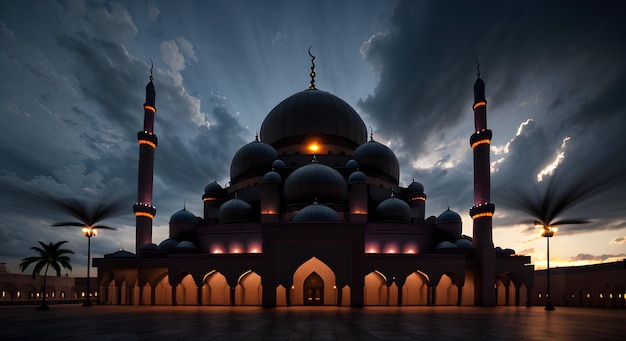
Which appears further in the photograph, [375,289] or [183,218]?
[183,218]

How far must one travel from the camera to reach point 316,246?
99.8ft

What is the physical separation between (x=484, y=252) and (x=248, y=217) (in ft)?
65.5

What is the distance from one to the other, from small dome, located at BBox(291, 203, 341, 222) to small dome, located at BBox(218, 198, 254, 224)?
6855 mm

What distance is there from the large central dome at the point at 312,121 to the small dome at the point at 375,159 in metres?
3.67

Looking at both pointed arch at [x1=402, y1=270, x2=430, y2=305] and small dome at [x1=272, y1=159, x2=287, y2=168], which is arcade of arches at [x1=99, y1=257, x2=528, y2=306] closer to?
pointed arch at [x1=402, y1=270, x2=430, y2=305]

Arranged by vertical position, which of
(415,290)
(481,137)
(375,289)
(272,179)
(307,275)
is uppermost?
(481,137)

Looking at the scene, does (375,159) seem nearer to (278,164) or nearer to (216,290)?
(278,164)

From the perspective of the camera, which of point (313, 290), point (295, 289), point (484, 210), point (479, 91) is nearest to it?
point (313, 290)

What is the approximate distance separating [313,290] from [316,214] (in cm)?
566

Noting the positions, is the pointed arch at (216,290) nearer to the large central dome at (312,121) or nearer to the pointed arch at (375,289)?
the pointed arch at (375,289)

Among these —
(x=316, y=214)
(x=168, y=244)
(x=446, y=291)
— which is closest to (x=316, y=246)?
(x=316, y=214)

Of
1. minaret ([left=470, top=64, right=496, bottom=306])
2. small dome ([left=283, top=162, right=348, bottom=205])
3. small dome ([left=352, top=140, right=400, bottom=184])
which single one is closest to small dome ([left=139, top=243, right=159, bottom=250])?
small dome ([left=283, top=162, right=348, bottom=205])

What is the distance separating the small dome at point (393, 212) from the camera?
3844cm

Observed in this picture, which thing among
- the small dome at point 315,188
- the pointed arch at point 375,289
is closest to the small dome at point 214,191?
the small dome at point 315,188
